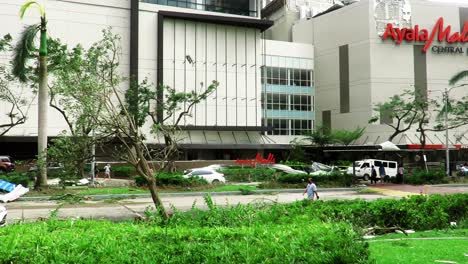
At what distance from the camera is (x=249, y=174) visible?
1512 inches

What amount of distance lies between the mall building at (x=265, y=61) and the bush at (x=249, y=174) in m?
14.5

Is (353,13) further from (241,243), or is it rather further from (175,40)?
(241,243)

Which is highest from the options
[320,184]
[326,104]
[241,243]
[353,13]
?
[353,13]

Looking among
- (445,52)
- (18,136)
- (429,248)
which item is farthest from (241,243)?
(445,52)

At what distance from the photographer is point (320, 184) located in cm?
3338

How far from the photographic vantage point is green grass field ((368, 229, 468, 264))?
289 inches

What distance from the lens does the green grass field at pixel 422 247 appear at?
735 centimetres

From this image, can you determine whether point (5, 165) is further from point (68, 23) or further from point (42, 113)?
point (68, 23)

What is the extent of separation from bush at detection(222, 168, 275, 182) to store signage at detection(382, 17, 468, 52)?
1312 inches

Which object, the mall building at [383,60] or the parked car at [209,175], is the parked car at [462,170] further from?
the parked car at [209,175]

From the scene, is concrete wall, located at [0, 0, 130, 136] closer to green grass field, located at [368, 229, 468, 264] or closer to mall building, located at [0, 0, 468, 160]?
mall building, located at [0, 0, 468, 160]

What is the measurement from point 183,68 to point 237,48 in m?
7.76

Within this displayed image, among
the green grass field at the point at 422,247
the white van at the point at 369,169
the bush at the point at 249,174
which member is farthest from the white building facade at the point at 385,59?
the green grass field at the point at 422,247

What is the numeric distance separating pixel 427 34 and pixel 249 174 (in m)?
39.4
